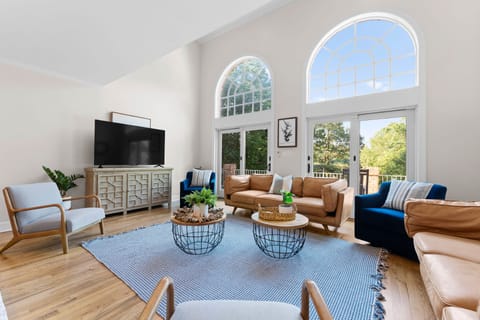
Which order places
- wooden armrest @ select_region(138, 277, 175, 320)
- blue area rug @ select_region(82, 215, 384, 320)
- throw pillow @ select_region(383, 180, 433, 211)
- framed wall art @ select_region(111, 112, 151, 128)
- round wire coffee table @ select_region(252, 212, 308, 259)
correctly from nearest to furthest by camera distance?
1. wooden armrest @ select_region(138, 277, 175, 320)
2. blue area rug @ select_region(82, 215, 384, 320)
3. round wire coffee table @ select_region(252, 212, 308, 259)
4. throw pillow @ select_region(383, 180, 433, 211)
5. framed wall art @ select_region(111, 112, 151, 128)

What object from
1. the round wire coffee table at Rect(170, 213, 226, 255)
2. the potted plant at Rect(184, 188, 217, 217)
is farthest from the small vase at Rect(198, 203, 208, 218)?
the round wire coffee table at Rect(170, 213, 226, 255)

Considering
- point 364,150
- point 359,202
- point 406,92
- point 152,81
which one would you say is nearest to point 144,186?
point 152,81

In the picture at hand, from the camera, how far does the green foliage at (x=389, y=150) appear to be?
352 centimetres

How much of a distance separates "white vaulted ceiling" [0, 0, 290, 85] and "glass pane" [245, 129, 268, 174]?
289 cm

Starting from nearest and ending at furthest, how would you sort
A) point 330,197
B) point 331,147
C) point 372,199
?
point 372,199
point 330,197
point 331,147

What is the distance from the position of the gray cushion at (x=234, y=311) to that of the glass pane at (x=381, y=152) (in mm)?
3488

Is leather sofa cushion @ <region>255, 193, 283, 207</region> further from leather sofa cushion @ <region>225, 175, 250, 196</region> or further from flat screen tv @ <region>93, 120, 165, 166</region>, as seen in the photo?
flat screen tv @ <region>93, 120, 165, 166</region>

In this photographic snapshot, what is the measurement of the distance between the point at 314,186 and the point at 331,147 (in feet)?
3.17

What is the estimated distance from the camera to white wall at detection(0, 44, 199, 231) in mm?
3197

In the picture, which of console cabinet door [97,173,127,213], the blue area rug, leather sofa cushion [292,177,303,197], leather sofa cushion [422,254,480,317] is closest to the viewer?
leather sofa cushion [422,254,480,317]

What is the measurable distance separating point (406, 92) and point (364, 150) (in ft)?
3.50

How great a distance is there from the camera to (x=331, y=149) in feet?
13.6

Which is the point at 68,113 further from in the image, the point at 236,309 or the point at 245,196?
the point at 236,309

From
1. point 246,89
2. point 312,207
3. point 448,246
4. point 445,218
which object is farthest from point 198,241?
point 246,89
